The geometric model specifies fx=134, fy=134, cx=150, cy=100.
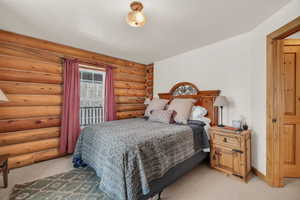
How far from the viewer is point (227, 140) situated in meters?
2.24

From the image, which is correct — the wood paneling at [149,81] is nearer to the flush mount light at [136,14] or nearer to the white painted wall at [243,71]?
the white painted wall at [243,71]

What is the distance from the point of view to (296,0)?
161cm

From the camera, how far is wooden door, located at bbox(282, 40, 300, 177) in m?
2.17

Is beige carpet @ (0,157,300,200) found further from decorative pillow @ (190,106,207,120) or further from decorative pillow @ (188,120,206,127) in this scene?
decorative pillow @ (190,106,207,120)

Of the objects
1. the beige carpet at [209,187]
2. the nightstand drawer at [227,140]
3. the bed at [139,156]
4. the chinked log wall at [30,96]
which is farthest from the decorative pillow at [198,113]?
the chinked log wall at [30,96]

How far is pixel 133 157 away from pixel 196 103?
2.16m

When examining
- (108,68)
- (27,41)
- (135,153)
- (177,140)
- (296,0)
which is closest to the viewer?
(135,153)

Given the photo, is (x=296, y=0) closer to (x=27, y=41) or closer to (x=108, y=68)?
(x=108, y=68)

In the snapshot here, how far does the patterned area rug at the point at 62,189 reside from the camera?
1728 mm

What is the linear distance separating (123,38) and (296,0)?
254 cm

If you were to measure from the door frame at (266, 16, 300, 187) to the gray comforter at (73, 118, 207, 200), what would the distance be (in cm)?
111

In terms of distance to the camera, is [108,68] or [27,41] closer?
[27,41]

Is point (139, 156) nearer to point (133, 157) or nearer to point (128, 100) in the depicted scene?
point (133, 157)

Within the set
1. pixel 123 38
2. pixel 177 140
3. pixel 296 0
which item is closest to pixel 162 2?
pixel 123 38
